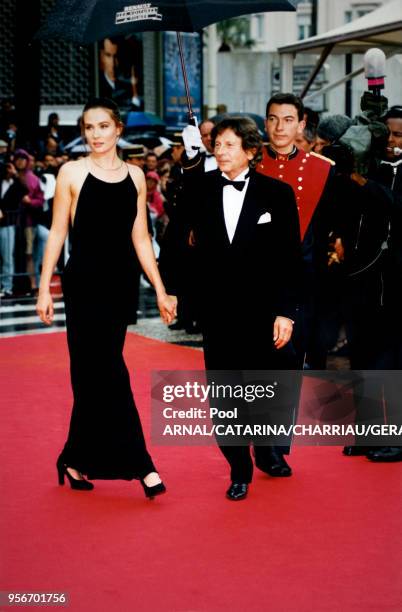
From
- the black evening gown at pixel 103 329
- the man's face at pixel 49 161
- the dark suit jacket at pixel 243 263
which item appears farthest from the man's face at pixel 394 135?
the man's face at pixel 49 161

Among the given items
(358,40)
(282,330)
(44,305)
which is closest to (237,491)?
(282,330)

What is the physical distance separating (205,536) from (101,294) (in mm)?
1373

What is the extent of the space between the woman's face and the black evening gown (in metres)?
0.18

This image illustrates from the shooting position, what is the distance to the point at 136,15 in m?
6.95

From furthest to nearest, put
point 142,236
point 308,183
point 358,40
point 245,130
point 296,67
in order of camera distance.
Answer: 1. point 296,67
2. point 358,40
3. point 308,183
4. point 142,236
5. point 245,130

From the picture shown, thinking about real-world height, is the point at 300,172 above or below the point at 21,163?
above

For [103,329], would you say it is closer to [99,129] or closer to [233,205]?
[233,205]

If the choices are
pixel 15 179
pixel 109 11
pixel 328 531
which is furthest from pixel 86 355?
pixel 15 179

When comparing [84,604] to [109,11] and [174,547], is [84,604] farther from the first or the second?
[109,11]

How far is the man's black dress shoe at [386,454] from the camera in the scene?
6852 millimetres

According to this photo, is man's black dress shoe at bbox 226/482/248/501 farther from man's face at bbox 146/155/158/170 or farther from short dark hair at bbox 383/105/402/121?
man's face at bbox 146/155/158/170

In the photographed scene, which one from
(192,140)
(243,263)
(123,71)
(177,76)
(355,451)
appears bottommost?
(355,451)

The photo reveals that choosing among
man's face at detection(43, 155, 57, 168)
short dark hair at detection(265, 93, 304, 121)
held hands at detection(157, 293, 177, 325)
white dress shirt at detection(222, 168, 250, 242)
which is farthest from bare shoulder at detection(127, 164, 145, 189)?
man's face at detection(43, 155, 57, 168)

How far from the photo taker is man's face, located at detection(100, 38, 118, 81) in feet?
98.3
